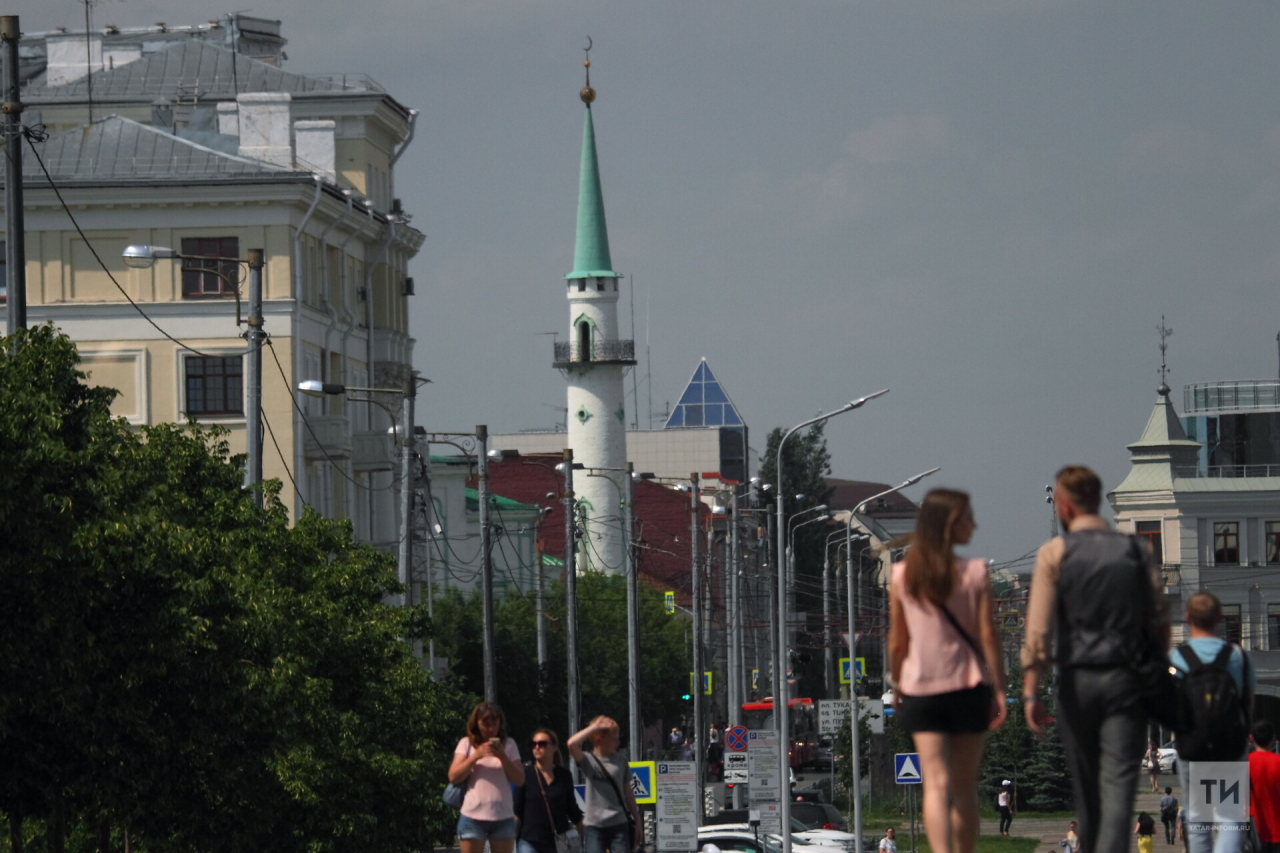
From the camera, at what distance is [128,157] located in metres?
57.9

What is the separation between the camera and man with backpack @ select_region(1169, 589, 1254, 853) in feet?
31.0

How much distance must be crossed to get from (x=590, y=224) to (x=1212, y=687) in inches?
3801

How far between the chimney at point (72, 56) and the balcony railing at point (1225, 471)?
52.7 metres

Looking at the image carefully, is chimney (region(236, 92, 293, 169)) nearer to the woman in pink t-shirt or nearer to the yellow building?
the yellow building

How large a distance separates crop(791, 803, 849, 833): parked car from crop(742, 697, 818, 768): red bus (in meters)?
13.7

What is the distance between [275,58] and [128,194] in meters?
16.8

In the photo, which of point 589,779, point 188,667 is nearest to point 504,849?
point 589,779

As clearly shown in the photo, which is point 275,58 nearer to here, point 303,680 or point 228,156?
point 228,156

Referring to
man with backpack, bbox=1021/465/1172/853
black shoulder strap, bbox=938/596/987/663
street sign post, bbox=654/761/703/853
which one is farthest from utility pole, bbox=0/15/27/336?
man with backpack, bbox=1021/465/1172/853

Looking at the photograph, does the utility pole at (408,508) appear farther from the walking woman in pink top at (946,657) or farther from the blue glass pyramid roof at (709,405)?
the blue glass pyramid roof at (709,405)

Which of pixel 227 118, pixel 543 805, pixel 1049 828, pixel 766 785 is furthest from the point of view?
pixel 227 118

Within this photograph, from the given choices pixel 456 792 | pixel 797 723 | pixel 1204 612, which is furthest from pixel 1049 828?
pixel 1204 612

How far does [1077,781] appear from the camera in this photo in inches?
322

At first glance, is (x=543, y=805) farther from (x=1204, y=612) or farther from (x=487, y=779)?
(x=1204, y=612)
